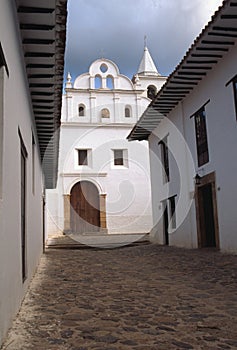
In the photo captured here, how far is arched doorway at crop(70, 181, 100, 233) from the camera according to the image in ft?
68.3

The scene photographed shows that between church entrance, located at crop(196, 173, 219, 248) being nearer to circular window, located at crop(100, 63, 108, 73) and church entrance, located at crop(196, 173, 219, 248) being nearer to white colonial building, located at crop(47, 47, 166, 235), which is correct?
white colonial building, located at crop(47, 47, 166, 235)

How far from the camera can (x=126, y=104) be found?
21.9m

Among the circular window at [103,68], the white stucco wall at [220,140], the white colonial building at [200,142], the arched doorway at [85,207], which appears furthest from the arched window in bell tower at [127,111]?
the white stucco wall at [220,140]

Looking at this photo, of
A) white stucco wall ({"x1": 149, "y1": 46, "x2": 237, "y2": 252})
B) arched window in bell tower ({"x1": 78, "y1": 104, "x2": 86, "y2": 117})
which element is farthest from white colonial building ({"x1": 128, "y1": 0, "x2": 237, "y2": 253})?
arched window in bell tower ({"x1": 78, "y1": 104, "x2": 86, "y2": 117})

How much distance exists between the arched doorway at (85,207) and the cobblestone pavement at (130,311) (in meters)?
13.7

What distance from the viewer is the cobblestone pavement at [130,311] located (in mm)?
3025

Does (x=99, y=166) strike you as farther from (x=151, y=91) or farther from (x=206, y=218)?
(x=206, y=218)

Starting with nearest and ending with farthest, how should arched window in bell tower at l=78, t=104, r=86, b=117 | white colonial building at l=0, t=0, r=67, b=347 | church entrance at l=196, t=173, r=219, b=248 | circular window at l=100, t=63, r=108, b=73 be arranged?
white colonial building at l=0, t=0, r=67, b=347, church entrance at l=196, t=173, r=219, b=248, arched window in bell tower at l=78, t=104, r=86, b=117, circular window at l=100, t=63, r=108, b=73

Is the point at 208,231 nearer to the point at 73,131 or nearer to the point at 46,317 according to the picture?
the point at 46,317

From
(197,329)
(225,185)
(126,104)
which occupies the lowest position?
(197,329)

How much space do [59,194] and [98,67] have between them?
7.53 m

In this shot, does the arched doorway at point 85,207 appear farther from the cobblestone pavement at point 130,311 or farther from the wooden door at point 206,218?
the cobblestone pavement at point 130,311

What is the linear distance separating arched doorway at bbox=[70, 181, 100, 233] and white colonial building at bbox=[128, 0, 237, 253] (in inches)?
253

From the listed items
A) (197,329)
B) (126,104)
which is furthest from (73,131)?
(197,329)
